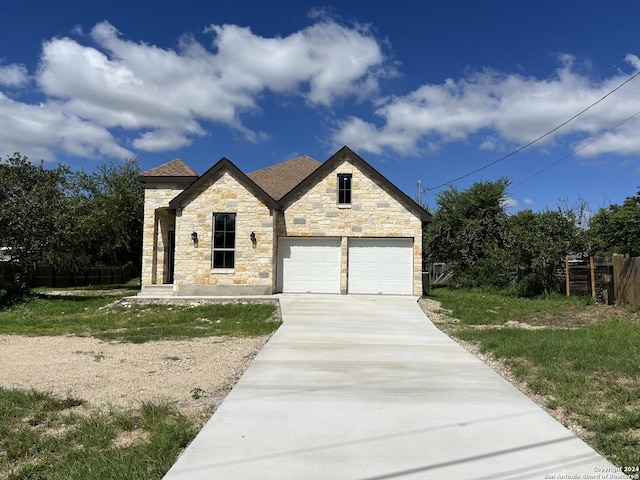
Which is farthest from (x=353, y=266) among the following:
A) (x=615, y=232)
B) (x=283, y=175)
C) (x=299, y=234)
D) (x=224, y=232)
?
(x=615, y=232)

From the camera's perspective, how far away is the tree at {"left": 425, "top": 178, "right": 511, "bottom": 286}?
24531 mm

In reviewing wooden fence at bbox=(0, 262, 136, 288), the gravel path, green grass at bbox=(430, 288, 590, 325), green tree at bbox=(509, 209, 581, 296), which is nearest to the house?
green grass at bbox=(430, 288, 590, 325)

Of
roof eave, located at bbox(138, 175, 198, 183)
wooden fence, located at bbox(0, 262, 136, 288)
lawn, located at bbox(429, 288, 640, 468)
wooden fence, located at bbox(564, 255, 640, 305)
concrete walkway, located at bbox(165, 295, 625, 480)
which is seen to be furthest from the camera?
wooden fence, located at bbox(0, 262, 136, 288)

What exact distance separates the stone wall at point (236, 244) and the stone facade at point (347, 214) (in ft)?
3.75

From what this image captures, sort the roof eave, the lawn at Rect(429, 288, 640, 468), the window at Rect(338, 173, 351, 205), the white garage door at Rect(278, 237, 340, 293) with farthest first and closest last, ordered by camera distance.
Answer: the roof eave < the window at Rect(338, 173, 351, 205) < the white garage door at Rect(278, 237, 340, 293) < the lawn at Rect(429, 288, 640, 468)

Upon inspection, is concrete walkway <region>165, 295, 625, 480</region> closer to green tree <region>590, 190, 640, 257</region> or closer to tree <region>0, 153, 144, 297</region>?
tree <region>0, 153, 144, 297</region>

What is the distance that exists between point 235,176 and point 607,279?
→ 518 inches

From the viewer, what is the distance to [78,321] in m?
13.6

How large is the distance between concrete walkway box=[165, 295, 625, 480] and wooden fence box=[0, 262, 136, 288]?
953 inches

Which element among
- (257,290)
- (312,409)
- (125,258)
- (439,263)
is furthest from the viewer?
(125,258)

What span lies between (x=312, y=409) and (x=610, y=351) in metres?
5.39

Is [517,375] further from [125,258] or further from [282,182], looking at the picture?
[125,258]

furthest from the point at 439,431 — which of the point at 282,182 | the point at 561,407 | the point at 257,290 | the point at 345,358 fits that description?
the point at 282,182

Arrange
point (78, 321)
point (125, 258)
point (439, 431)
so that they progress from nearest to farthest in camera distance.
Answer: point (439, 431) → point (78, 321) → point (125, 258)
